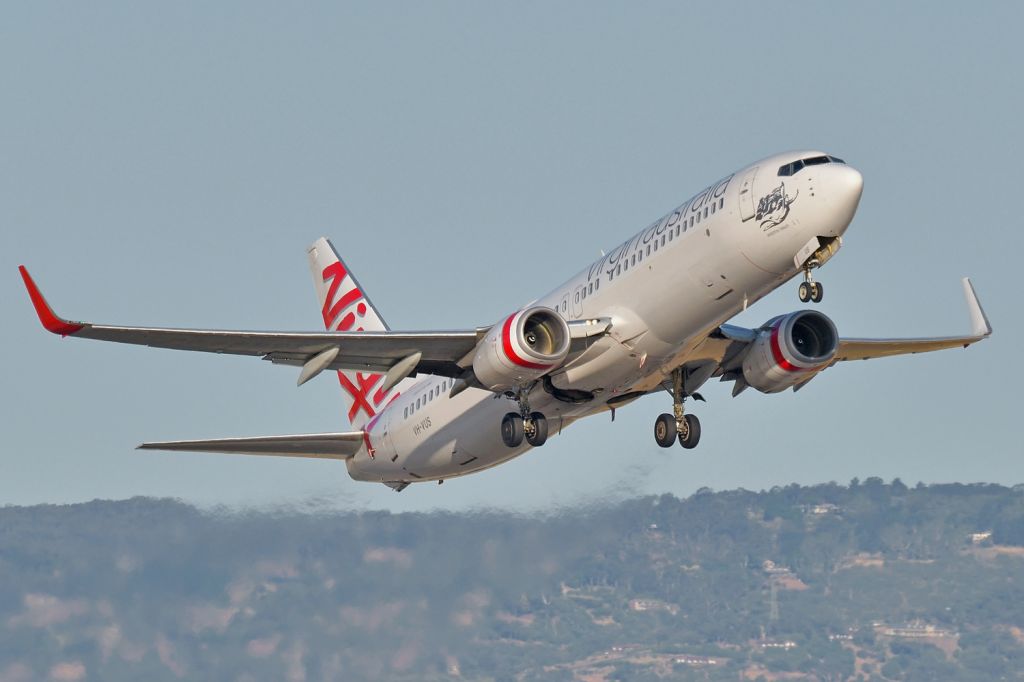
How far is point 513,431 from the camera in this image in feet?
136

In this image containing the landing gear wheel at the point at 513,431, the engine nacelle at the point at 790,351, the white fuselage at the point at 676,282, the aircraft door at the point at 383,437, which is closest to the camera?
the white fuselage at the point at 676,282

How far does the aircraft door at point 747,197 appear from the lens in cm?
3653

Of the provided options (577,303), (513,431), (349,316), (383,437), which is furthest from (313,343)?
(349,316)

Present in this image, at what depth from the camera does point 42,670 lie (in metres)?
65.0

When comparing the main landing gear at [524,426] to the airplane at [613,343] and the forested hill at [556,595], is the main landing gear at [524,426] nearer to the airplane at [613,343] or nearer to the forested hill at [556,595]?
the airplane at [613,343]

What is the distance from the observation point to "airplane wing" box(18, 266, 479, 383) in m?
37.3

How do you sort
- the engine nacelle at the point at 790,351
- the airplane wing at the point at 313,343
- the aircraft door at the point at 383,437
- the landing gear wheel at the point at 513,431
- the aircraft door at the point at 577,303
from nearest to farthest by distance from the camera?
1. the airplane wing at the point at 313,343
2. the aircraft door at the point at 577,303
3. the landing gear wheel at the point at 513,431
4. the engine nacelle at the point at 790,351
5. the aircraft door at the point at 383,437

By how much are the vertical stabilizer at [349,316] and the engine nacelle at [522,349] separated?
9.17 metres

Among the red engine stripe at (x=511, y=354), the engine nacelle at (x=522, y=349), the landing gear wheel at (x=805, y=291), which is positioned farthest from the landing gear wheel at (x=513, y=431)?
the landing gear wheel at (x=805, y=291)

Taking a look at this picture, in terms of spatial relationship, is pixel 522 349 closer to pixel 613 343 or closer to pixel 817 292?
pixel 613 343

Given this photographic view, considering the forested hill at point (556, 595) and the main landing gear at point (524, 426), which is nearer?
the main landing gear at point (524, 426)

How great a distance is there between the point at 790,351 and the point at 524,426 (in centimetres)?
707

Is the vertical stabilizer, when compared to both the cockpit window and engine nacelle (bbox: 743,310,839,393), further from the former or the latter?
the cockpit window

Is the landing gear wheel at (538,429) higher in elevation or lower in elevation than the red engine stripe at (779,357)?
lower
